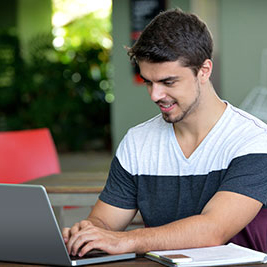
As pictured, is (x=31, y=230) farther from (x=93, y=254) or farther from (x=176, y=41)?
(x=176, y=41)

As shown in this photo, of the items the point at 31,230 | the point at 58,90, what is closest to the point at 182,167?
the point at 31,230

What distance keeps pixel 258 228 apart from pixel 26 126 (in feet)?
27.0

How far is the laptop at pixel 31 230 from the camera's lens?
4.36ft

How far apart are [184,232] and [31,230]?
0.39m

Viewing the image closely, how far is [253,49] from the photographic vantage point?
6.49m

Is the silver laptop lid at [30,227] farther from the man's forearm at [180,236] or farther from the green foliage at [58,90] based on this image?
the green foliage at [58,90]

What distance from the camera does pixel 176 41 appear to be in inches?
65.5

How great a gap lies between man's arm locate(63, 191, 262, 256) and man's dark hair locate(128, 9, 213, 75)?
376mm

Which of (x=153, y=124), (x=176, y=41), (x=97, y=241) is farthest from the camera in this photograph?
(x=153, y=124)

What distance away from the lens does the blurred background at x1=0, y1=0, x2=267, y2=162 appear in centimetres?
651

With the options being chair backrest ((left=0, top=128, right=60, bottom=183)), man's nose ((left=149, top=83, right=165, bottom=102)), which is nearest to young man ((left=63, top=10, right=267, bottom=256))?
man's nose ((left=149, top=83, right=165, bottom=102))

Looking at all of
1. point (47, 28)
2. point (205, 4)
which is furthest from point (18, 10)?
point (205, 4)

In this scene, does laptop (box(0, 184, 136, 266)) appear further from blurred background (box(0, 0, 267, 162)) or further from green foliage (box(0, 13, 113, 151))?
green foliage (box(0, 13, 113, 151))

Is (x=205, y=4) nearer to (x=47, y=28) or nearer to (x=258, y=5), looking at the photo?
(x=258, y=5)
